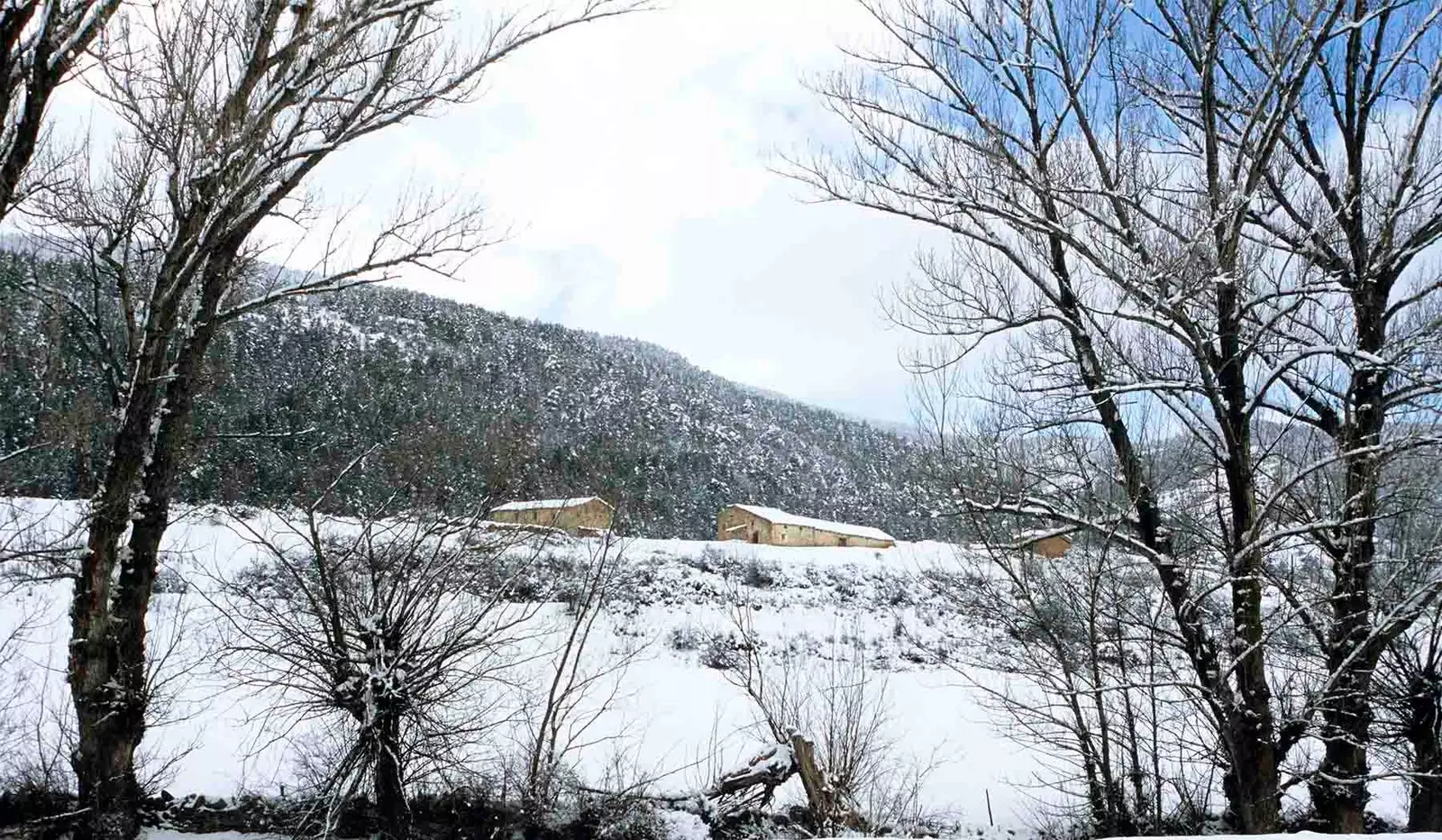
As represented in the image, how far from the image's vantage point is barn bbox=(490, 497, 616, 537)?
8102 millimetres

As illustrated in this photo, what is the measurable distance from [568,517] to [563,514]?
0.67 metres

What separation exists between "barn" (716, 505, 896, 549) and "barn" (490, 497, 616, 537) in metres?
26.6

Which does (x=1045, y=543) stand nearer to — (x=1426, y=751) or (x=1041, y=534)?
(x=1041, y=534)

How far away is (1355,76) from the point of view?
8141mm

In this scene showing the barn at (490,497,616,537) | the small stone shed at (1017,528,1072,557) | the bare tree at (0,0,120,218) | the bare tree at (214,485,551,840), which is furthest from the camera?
the small stone shed at (1017,528,1072,557)

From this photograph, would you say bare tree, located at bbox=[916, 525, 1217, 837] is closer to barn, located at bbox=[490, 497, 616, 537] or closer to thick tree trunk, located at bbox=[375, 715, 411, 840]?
barn, located at bbox=[490, 497, 616, 537]

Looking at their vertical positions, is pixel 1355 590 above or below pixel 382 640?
above

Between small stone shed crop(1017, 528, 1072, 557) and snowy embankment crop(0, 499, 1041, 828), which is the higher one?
small stone shed crop(1017, 528, 1072, 557)

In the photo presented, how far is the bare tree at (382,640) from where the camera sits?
6.40 m

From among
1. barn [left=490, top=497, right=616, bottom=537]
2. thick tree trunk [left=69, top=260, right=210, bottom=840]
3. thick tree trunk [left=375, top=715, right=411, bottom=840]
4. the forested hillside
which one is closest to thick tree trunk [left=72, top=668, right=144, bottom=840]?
thick tree trunk [left=69, top=260, right=210, bottom=840]

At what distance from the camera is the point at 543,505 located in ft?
29.2

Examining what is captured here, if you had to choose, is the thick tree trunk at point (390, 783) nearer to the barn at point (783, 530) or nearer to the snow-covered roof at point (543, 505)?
the snow-covered roof at point (543, 505)

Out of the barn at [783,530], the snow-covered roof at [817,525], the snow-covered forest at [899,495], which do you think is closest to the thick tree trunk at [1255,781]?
the snow-covered forest at [899,495]

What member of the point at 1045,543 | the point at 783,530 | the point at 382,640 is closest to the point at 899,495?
the point at 1045,543
